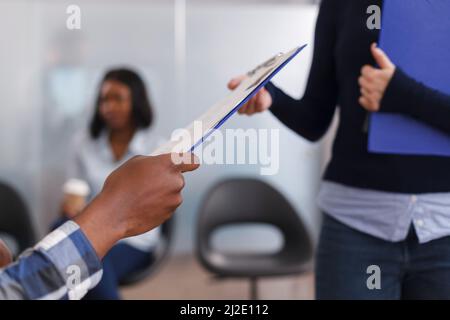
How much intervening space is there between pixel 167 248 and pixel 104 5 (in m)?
1.88

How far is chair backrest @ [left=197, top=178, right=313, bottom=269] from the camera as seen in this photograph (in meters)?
2.66

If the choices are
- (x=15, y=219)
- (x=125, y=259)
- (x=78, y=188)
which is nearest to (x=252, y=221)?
(x=125, y=259)

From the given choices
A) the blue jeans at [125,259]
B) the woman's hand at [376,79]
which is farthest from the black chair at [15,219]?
the woman's hand at [376,79]

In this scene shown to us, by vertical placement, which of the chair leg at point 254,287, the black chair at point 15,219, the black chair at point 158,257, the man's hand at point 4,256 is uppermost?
the man's hand at point 4,256

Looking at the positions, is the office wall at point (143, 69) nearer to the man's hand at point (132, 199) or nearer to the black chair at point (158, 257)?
the black chair at point (158, 257)

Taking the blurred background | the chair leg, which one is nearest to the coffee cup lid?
the chair leg

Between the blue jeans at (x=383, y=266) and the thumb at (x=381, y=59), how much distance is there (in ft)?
0.94

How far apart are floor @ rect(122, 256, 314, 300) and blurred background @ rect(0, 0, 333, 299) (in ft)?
0.06

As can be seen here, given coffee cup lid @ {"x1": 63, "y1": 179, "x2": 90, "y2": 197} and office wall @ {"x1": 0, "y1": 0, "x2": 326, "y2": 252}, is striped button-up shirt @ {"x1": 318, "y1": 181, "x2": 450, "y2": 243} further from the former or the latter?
office wall @ {"x1": 0, "y1": 0, "x2": 326, "y2": 252}

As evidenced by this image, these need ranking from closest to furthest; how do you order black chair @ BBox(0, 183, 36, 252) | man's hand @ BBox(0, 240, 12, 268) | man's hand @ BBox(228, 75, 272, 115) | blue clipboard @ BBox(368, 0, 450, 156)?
1. man's hand @ BBox(0, 240, 12, 268)
2. blue clipboard @ BBox(368, 0, 450, 156)
3. man's hand @ BBox(228, 75, 272, 115)
4. black chair @ BBox(0, 183, 36, 252)

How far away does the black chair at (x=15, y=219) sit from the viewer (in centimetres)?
259

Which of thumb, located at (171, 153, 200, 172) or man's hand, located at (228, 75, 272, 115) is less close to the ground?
man's hand, located at (228, 75, 272, 115)

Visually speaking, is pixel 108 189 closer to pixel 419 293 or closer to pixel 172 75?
pixel 419 293

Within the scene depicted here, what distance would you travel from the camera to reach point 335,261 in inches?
42.3
